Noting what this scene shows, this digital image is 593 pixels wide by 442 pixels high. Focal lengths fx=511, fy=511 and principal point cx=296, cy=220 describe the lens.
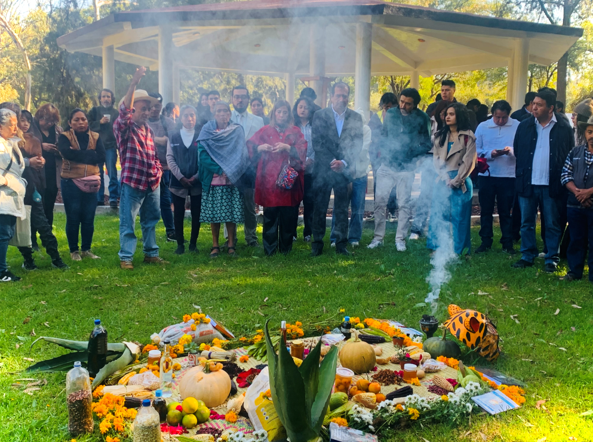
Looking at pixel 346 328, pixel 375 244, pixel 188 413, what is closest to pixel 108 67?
pixel 375 244

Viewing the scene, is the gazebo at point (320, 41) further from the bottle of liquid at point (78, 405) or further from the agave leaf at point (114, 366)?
the bottle of liquid at point (78, 405)

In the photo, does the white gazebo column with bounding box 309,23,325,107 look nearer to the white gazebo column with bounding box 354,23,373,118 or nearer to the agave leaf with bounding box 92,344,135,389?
the white gazebo column with bounding box 354,23,373,118

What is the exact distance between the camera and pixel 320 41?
45.1 feet

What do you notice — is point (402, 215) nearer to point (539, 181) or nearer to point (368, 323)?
point (539, 181)

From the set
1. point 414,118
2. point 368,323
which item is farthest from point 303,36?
point 368,323

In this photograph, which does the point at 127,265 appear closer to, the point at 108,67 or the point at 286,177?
the point at 286,177

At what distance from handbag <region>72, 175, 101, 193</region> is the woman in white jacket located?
724mm

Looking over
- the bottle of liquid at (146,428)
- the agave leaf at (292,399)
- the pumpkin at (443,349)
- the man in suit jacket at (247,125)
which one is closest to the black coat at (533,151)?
the pumpkin at (443,349)

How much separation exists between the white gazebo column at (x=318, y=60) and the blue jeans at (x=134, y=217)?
6.54m

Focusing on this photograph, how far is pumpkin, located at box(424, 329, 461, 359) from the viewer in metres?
3.77

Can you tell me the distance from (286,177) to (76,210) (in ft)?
8.96

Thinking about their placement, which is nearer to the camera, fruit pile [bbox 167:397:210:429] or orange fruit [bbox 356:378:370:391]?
fruit pile [bbox 167:397:210:429]

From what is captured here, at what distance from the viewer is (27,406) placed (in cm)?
313

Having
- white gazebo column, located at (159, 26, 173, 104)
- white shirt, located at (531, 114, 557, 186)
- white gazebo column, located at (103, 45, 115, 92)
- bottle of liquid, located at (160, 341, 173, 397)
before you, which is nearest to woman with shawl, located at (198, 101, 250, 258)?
bottle of liquid, located at (160, 341, 173, 397)
